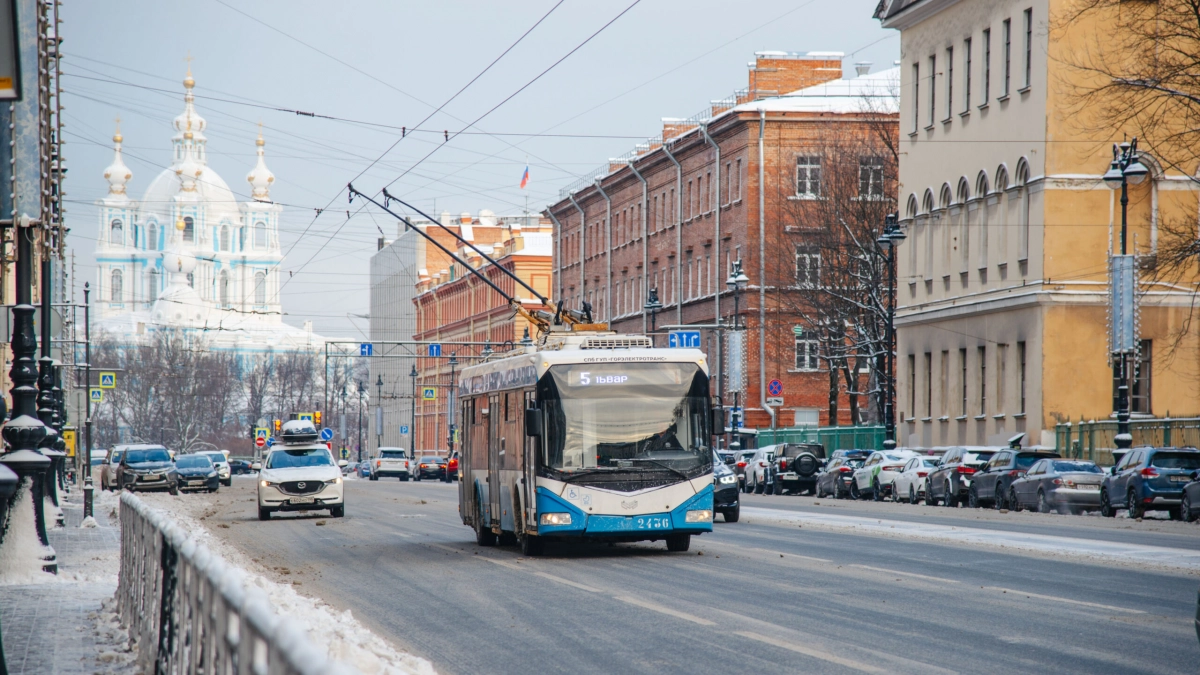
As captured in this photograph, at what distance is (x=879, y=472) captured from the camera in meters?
47.5

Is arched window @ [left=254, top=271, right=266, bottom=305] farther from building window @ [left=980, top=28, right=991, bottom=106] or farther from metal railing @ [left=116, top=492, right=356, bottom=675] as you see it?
metal railing @ [left=116, top=492, right=356, bottom=675]

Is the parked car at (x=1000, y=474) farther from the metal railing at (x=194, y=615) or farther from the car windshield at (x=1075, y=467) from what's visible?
the metal railing at (x=194, y=615)

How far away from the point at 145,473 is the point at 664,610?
140 feet

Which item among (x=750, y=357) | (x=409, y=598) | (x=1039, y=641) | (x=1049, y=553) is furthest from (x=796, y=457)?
(x=1039, y=641)

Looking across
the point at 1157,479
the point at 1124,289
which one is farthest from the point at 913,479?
the point at 1157,479

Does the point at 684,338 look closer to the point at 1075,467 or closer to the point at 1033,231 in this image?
the point at 1033,231

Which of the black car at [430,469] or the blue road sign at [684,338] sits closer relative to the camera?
the blue road sign at [684,338]

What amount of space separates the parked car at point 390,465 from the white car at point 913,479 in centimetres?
4854

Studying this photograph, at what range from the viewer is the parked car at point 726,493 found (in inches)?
1262

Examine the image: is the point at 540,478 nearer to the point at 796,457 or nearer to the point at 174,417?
the point at 796,457

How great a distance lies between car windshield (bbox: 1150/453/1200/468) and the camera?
33.5 metres

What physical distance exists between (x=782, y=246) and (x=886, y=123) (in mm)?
6565

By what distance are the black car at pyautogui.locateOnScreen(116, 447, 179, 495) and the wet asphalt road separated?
98.1 feet

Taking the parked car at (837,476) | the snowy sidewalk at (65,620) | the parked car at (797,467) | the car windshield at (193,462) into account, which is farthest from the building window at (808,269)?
the snowy sidewalk at (65,620)
